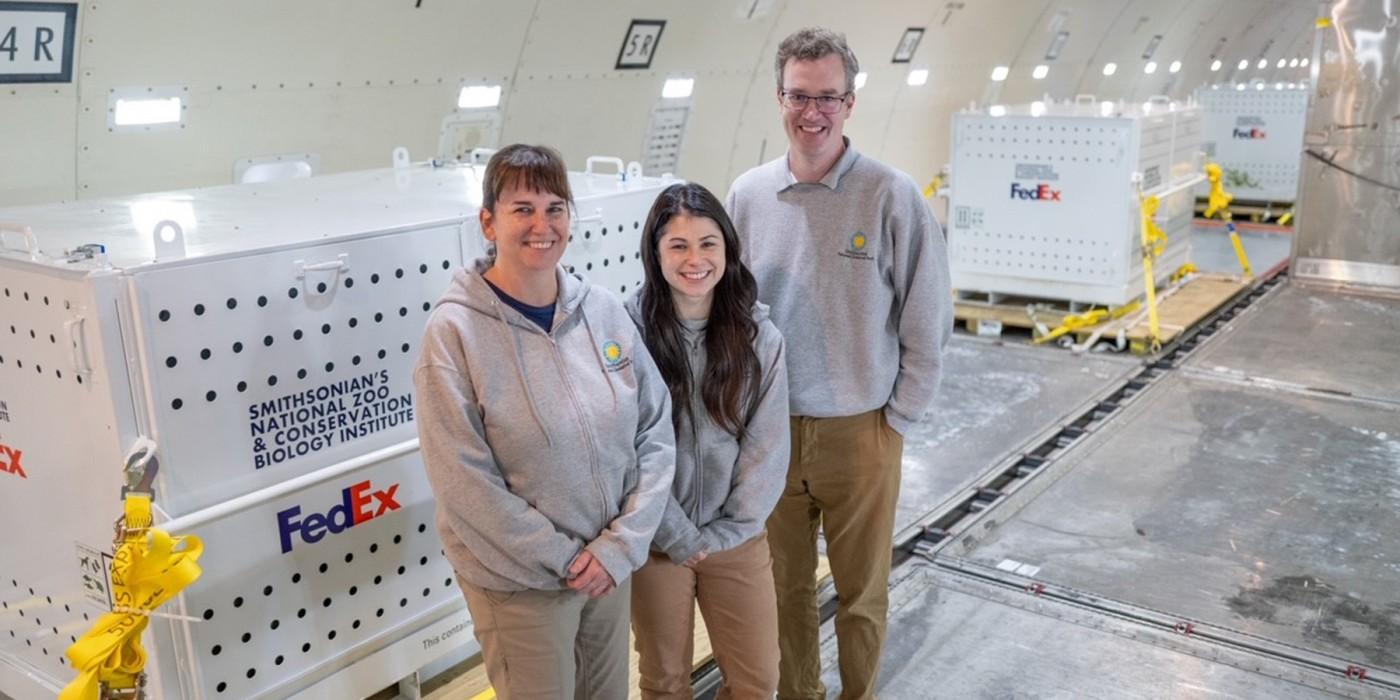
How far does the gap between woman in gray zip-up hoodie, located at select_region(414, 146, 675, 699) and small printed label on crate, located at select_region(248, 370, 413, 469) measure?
0.61 m

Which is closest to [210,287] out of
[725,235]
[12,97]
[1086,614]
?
[725,235]

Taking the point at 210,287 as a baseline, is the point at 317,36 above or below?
above

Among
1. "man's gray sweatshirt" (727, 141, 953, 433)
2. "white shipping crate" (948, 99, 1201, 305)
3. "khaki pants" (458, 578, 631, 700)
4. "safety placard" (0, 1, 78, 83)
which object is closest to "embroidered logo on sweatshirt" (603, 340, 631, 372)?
"khaki pants" (458, 578, 631, 700)

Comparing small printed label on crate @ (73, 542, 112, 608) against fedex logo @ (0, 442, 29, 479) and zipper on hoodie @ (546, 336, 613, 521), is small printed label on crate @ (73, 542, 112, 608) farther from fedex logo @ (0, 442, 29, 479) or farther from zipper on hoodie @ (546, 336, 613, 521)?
zipper on hoodie @ (546, 336, 613, 521)

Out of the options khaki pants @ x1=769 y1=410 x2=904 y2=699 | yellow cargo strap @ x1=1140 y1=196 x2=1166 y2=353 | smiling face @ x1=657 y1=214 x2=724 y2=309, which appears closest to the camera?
smiling face @ x1=657 y1=214 x2=724 y2=309

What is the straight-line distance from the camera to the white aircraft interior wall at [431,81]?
542 cm

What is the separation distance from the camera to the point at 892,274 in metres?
3.42

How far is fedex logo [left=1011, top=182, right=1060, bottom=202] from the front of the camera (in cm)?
906

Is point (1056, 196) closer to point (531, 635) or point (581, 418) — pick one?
point (581, 418)

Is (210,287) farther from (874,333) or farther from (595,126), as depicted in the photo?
(595,126)

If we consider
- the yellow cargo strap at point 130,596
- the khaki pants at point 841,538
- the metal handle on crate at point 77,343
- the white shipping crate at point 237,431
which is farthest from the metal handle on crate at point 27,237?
the khaki pants at point 841,538

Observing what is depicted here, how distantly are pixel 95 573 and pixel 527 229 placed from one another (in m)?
1.45

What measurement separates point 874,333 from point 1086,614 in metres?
2.04

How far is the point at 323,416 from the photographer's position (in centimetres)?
319
